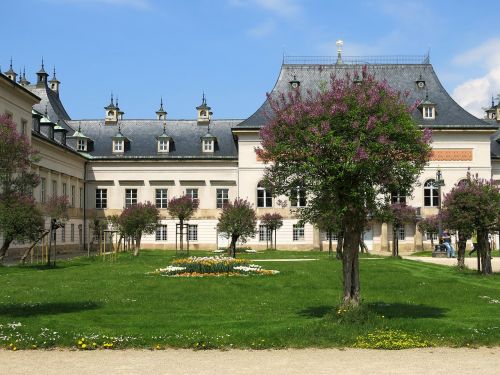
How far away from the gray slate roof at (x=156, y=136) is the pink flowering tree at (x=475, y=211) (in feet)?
116

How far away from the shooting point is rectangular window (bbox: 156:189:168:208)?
58.0m

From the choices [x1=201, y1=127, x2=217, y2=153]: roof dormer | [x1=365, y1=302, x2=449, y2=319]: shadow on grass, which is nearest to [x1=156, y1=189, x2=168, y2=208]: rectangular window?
[x1=201, y1=127, x2=217, y2=153]: roof dormer

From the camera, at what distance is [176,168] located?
2282 inches

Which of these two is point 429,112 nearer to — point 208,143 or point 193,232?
point 208,143

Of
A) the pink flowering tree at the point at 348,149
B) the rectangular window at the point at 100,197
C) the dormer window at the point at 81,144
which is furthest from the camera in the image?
the dormer window at the point at 81,144

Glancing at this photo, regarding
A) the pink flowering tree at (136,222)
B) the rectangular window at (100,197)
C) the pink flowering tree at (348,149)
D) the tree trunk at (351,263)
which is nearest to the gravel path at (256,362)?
the tree trunk at (351,263)

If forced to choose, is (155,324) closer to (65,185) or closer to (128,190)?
(65,185)

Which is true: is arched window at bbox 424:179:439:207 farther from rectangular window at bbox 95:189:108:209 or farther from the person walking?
rectangular window at bbox 95:189:108:209

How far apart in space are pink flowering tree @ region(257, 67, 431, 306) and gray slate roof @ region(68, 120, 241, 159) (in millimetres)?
44792

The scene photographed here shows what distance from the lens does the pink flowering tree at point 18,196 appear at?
24.7 m

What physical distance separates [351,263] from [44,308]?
6.67 metres

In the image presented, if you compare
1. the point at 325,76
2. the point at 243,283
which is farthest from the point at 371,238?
the point at 243,283

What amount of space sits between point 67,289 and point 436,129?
4069 centimetres

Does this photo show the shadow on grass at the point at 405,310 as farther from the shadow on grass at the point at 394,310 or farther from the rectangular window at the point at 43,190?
the rectangular window at the point at 43,190
